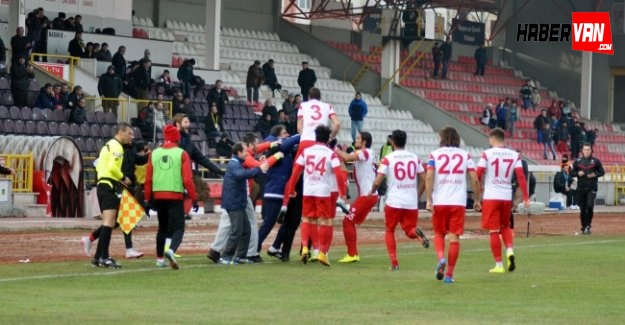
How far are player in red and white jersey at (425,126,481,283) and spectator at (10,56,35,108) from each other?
2187 cm

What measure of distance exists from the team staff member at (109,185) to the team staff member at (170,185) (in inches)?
19.8

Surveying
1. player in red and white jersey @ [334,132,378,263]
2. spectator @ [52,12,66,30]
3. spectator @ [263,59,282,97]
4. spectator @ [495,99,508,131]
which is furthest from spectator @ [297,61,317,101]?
player in red and white jersey @ [334,132,378,263]

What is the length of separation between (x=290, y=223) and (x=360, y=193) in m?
1.11

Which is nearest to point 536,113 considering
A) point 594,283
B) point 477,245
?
point 477,245

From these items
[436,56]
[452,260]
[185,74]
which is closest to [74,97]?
[185,74]

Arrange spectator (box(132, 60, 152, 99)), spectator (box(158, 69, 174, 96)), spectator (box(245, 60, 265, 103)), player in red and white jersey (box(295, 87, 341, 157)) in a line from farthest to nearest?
spectator (box(245, 60, 265, 103)) → spectator (box(158, 69, 174, 96)) → spectator (box(132, 60, 152, 99)) → player in red and white jersey (box(295, 87, 341, 157))

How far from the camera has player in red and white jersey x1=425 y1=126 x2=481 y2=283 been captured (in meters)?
17.8

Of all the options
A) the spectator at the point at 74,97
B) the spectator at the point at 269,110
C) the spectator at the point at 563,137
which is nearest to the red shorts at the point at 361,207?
the spectator at the point at 74,97

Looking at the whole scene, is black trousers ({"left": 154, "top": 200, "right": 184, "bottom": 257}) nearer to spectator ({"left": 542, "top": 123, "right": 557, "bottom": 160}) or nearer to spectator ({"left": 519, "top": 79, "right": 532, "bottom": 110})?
spectator ({"left": 542, "top": 123, "right": 557, "bottom": 160})

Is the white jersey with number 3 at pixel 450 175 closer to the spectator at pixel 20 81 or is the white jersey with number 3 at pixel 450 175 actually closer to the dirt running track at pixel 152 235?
the dirt running track at pixel 152 235

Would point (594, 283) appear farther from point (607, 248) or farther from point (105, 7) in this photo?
point (105, 7)

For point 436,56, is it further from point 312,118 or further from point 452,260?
point 452,260

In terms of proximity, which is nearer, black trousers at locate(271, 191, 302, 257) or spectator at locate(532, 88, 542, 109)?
black trousers at locate(271, 191, 302, 257)

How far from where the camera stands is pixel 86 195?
34469 millimetres
